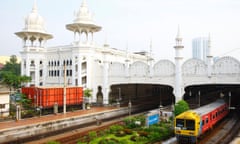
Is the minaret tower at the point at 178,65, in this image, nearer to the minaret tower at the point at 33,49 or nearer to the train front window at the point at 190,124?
the train front window at the point at 190,124

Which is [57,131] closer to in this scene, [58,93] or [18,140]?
[18,140]

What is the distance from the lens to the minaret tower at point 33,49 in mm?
42500

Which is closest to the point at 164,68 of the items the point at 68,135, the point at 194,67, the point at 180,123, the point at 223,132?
the point at 194,67

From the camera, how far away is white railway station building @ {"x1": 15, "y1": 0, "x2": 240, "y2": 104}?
86.8 ft

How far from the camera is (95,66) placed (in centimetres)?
3844

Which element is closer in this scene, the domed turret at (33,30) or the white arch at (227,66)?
the white arch at (227,66)

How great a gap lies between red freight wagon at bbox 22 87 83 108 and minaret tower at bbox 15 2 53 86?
12387mm

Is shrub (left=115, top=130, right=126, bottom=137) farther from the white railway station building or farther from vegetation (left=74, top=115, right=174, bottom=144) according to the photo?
the white railway station building

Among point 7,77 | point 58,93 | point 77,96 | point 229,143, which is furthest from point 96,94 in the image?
point 229,143

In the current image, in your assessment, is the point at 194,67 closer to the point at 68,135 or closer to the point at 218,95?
the point at 218,95

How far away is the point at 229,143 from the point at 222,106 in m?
8.38

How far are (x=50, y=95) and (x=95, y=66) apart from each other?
11.0 metres

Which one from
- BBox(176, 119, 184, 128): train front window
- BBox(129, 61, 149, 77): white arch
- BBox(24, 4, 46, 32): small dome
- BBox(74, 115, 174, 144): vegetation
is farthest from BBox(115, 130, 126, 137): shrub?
BBox(24, 4, 46, 32): small dome

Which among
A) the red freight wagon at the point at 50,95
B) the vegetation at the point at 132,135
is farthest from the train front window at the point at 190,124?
the red freight wagon at the point at 50,95
